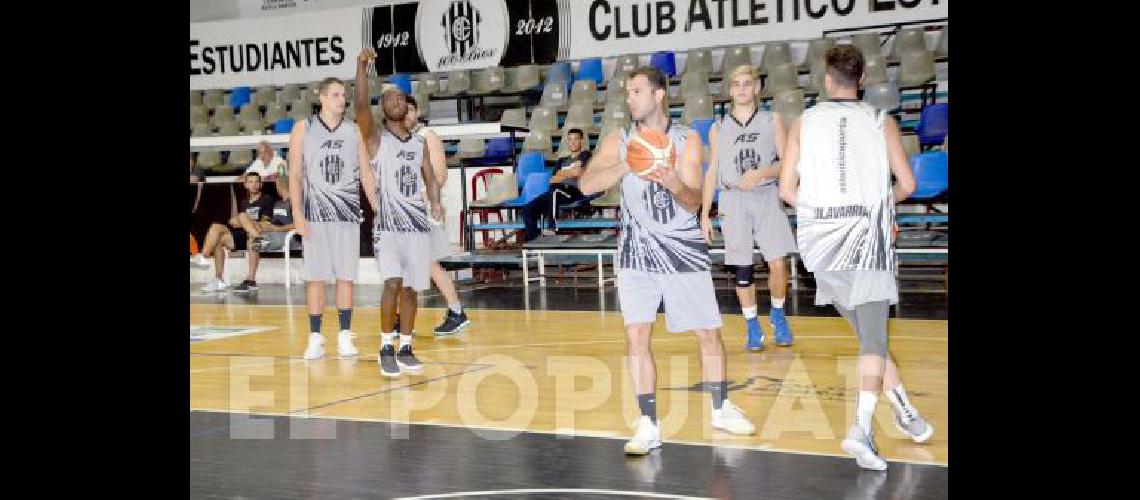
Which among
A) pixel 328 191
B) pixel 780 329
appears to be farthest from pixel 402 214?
pixel 780 329

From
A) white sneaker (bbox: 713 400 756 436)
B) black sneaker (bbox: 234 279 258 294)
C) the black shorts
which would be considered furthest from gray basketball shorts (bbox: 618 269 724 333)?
the black shorts

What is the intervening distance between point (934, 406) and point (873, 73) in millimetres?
8886

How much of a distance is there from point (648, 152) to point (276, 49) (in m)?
16.5

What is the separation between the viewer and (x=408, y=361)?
6.86m

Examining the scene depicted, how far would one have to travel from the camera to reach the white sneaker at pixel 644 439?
14.5 ft

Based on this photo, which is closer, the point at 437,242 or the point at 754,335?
the point at 754,335

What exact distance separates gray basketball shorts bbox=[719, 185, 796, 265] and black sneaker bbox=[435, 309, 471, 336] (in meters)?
2.33

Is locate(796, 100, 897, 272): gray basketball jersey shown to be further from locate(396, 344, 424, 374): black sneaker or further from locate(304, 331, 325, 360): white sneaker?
locate(304, 331, 325, 360): white sneaker

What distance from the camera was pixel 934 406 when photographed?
5.34 meters

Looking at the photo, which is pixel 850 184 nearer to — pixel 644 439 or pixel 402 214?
pixel 644 439

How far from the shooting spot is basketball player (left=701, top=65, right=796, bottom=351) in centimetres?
708

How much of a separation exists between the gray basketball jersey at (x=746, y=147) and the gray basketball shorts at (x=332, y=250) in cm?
231

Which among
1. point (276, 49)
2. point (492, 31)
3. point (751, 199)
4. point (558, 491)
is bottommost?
point (558, 491)
